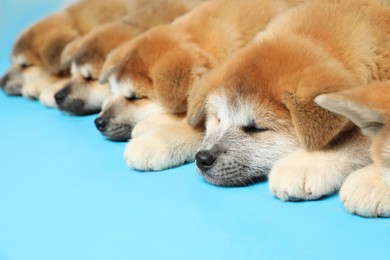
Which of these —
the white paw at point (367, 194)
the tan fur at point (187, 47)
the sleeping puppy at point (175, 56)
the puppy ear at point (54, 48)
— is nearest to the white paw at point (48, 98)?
the puppy ear at point (54, 48)

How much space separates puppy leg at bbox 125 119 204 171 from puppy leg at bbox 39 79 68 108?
7.03ft

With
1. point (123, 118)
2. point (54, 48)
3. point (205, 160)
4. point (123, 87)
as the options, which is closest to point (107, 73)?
point (123, 87)

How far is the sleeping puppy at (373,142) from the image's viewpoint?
6.60 ft

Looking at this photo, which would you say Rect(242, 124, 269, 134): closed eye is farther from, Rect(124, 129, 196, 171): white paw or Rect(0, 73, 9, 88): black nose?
Rect(0, 73, 9, 88): black nose

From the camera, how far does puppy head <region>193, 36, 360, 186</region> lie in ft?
7.83

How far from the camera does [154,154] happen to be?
303 cm

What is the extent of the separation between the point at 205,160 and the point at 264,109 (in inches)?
15.9

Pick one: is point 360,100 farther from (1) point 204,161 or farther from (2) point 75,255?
(2) point 75,255

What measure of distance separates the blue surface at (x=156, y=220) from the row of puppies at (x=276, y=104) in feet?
0.36

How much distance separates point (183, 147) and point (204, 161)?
0.49 metres

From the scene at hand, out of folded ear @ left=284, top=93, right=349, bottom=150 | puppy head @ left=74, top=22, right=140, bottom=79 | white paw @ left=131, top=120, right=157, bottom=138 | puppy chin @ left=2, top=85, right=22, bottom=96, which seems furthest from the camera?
puppy chin @ left=2, top=85, right=22, bottom=96

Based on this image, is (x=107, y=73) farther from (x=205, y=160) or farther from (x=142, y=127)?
(x=205, y=160)

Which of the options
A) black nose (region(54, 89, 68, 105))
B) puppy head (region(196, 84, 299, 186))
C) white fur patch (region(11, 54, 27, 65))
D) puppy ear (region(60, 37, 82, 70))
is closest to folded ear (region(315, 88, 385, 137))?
puppy head (region(196, 84, 299, 186))

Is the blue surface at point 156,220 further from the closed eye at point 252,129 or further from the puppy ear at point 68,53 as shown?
the puppy ear at point 68,53
